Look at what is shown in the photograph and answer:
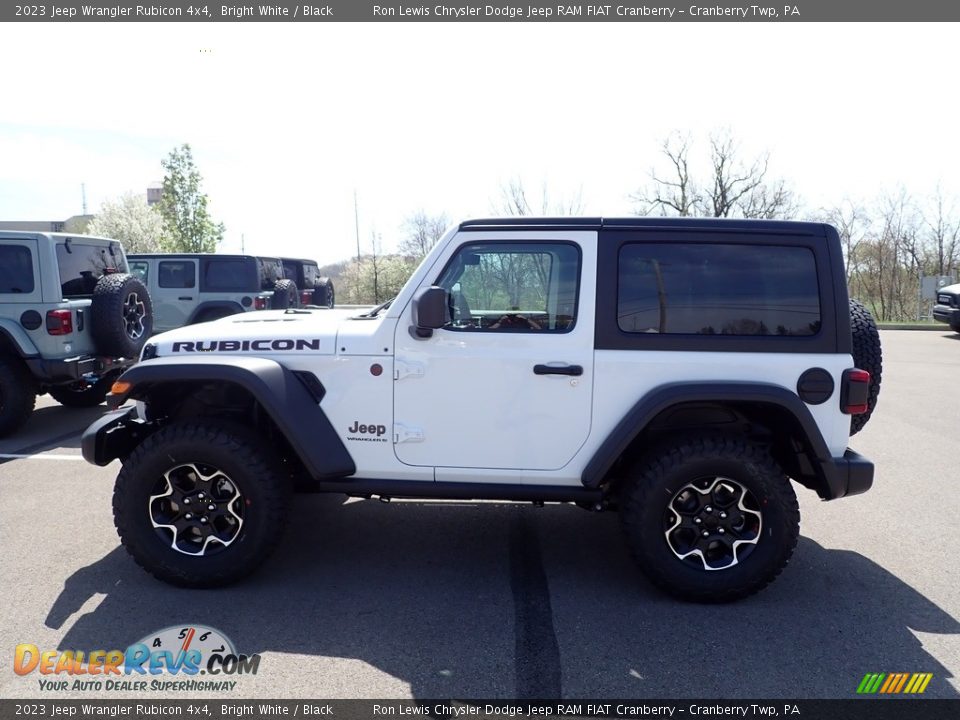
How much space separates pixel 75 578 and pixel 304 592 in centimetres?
131

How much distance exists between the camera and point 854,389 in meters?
3.52

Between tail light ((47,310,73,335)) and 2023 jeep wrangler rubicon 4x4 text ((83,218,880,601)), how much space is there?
3842 mm

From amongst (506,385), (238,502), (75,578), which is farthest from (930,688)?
(75,578)

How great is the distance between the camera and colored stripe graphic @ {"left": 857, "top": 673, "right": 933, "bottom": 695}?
286 cm

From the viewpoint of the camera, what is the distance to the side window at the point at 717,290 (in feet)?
11.8

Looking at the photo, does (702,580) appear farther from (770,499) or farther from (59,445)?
(59,445)

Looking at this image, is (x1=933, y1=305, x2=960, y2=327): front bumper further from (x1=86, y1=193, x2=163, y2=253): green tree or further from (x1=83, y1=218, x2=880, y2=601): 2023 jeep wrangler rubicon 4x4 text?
(x1=86, y1=193, x2=163, y2=253): green tree

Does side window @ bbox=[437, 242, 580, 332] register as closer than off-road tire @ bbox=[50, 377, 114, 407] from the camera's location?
Yes

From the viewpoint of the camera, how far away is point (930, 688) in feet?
9.43

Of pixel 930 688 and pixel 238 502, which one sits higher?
pixel 238 502

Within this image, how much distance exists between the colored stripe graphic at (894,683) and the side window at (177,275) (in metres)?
11.2

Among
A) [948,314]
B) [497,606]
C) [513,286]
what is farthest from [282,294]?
[948,314]

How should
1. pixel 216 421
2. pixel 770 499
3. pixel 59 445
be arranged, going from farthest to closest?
pixel 59 445, pixel 216 421, pixel 770 499

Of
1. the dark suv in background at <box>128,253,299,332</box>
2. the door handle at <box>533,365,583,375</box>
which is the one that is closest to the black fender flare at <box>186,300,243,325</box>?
the dark suv in background at <box>128,253,299,332</box>
